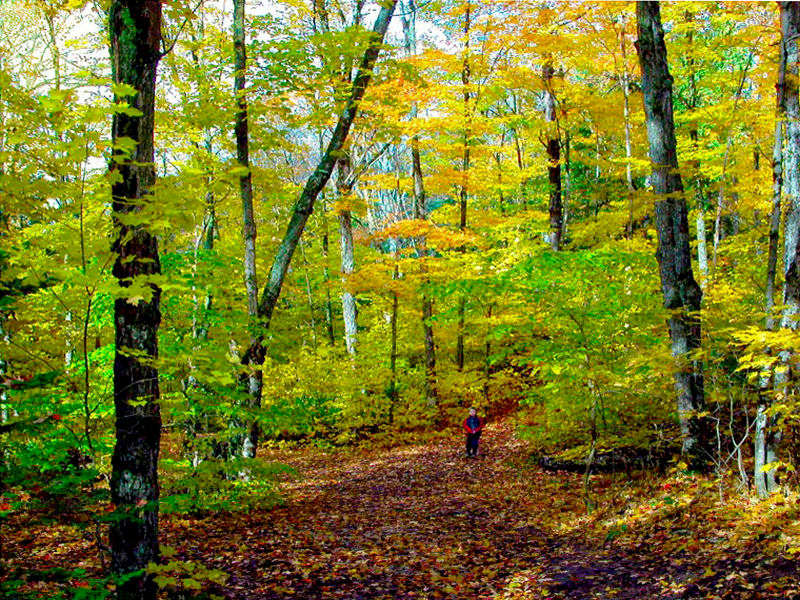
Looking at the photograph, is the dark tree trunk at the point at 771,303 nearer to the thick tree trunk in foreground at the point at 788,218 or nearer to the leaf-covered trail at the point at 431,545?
the thick tree trunk in foreground at the point at 788,218

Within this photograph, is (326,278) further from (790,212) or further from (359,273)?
(790,212)

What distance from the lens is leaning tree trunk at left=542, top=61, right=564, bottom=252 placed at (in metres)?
14.0

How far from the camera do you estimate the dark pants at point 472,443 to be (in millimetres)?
11648

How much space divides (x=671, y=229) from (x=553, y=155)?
9406 millimetres

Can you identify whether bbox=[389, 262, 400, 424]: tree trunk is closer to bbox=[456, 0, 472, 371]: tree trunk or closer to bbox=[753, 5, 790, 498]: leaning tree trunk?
bbox=[456, 0, 472, 371]: tree trunk

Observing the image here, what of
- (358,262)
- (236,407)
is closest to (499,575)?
(236,407)

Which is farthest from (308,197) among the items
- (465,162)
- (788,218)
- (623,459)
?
(465,162)

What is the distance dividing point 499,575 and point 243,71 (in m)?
8.07

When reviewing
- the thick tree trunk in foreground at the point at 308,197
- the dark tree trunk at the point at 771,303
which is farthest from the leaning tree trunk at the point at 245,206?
the dark tree trunk at the point at 771,303

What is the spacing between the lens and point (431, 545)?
22.1 ft

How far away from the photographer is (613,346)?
308 inches

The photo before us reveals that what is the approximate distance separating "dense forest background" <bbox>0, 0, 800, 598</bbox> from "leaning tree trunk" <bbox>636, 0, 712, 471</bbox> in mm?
35

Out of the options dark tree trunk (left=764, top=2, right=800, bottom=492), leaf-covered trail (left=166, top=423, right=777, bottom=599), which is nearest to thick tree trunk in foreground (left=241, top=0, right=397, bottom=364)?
leaf-covered trail (left=166, top=423, right=777, bottom=599)

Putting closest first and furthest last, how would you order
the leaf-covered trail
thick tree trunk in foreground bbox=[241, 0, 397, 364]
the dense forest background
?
the dense forest background → the leaf-covered trail → thick tree trunk in foreground bbox=[241, 0, 397, 364]
